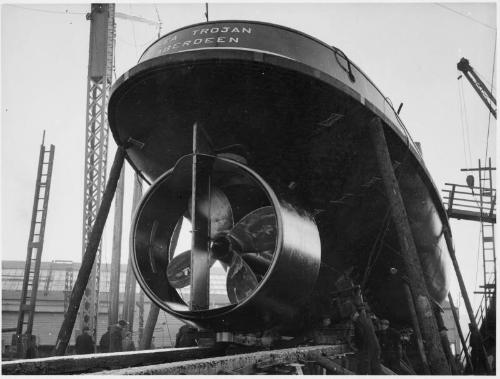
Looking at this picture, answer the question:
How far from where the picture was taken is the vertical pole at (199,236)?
425 cm

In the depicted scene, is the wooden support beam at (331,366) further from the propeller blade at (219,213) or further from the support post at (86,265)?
the support post at (86,265)

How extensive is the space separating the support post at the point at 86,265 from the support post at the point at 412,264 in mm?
3013

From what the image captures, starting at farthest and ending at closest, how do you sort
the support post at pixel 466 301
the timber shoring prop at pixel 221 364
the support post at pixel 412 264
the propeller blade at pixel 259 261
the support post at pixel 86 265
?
the support post at pixel 466 301
the support post at pixel 86 265
the propeller blade at pixel 259 261
the support post at pixel 412 264
the timber shoring prop at pixel 221 364

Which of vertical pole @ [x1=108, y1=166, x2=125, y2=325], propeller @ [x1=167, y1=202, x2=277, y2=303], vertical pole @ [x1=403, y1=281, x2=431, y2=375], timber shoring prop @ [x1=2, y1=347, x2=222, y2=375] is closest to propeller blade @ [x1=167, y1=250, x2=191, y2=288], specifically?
propeller @ [x1=167, y1=202, x2=277, y2=303]

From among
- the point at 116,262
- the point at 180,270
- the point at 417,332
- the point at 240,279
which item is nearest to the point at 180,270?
the point at 180,270

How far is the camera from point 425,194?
652 centimetres

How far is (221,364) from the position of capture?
9.24ft

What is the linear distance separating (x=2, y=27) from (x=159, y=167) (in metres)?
2.42

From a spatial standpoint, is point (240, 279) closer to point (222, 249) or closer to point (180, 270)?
point (222, 249)

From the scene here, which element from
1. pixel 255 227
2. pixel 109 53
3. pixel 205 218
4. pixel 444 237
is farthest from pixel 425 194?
pixel 109 53

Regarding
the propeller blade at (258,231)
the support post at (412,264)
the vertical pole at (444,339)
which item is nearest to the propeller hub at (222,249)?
the propeller blade at (258,231)

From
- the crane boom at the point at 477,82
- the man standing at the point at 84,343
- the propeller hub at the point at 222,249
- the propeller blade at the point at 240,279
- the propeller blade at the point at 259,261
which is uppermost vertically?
the crane boom at the point at 477,82

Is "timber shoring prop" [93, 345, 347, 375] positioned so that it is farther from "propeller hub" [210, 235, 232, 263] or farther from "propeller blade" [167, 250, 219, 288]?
"propeller blade" [167, 250, 219, 288]

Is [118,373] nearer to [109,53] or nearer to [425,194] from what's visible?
[425,194]
